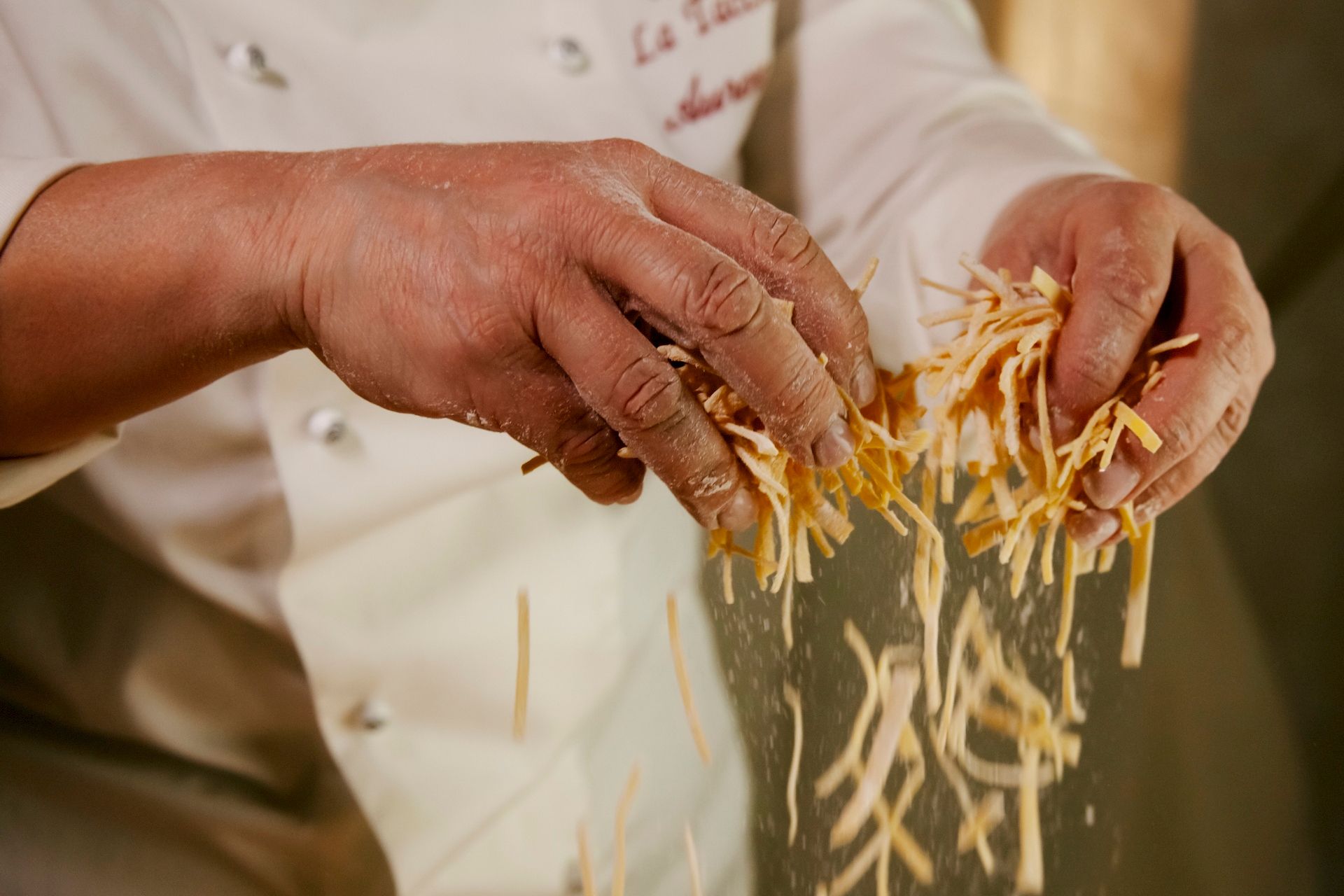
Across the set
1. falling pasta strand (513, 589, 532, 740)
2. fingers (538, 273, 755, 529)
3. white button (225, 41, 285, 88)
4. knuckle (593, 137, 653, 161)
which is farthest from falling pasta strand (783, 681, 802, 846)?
white button (225, 41, 285, 88)

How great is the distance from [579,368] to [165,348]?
205 mm

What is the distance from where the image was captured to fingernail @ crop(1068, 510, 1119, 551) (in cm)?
58

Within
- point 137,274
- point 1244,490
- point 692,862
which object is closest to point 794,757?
point 692,862

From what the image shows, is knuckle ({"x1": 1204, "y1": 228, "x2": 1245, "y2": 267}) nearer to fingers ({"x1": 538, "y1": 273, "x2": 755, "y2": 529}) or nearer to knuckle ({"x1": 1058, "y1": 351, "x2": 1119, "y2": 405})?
knuckle ({"x1": 1058, "y1": 351, "x2": 1119, "y2": 405})

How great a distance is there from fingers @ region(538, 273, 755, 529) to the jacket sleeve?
423 millimetres

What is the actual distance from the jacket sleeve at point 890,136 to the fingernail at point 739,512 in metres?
0.38

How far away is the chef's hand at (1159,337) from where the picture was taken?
1.77ft

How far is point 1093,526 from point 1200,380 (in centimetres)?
10

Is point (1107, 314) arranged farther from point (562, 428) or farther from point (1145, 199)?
point (562, 428)

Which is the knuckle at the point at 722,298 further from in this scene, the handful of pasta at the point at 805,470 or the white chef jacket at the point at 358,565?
the white chef jacket at the point at 358,565

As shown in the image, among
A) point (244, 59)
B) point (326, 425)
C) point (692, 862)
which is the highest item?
point (244, 59)

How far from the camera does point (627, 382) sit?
41 centimetres

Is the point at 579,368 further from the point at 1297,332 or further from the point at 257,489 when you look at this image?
the point at 1297,332

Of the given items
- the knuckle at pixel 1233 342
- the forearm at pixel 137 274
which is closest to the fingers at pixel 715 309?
the forearm at pixel 137 274
